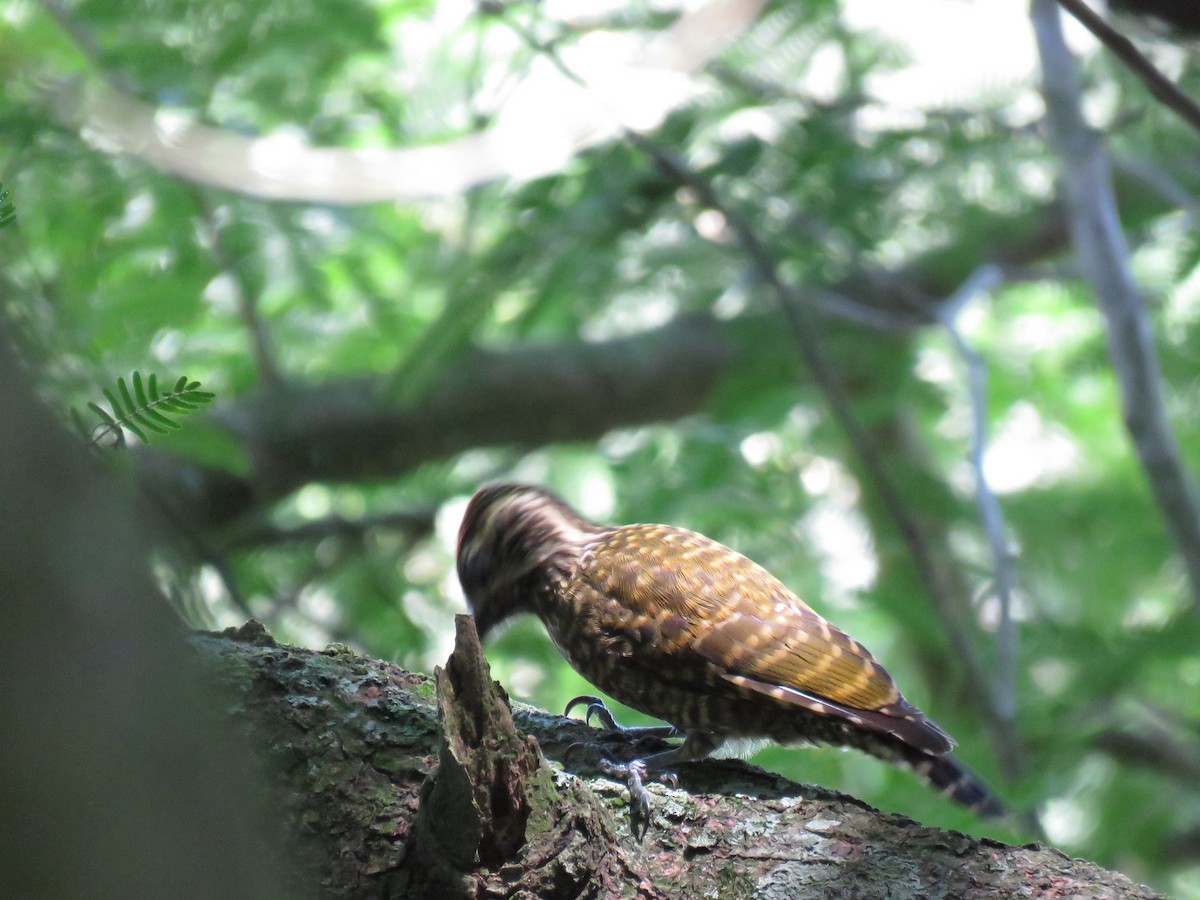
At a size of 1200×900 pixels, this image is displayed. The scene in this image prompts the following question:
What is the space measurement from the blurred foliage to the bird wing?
20.7 inches

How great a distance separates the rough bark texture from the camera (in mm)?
1645

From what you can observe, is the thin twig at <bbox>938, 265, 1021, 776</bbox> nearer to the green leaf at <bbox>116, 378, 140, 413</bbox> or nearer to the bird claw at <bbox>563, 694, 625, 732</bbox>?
the bird claw at <bbox>563, 694, 625, 732</bbox>

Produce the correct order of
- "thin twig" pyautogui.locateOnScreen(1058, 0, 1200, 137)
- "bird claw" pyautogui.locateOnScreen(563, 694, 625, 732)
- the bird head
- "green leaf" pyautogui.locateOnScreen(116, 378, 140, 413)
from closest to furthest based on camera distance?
"green leaf" pyautogui.locateOnScreen(116, 378, 140, 413) → "thin twig" pyautogui.locateOnScreen(1058, 0, 1200, 137) → "bird claw" pyautogui.locateOnScreen(563, 694, 625, 732) → the bird head

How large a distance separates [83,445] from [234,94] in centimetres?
377

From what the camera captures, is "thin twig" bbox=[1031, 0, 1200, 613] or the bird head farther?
"thin twig" bbox=[1031, 0, 1200, 613]

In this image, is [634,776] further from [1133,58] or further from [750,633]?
[1133,58]

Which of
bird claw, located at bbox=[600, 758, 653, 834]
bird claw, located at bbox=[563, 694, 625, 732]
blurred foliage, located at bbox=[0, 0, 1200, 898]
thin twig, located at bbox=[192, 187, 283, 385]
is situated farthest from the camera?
thin twig, located at bbox=[192, 187, 283, 385]

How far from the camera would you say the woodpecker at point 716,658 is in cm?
235

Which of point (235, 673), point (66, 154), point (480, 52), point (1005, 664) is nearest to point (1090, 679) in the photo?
point (1005, 664)

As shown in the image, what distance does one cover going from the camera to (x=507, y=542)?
9.68 ft

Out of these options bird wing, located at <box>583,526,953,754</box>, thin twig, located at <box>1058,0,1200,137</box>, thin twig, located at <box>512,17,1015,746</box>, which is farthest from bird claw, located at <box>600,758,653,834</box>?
thin twig, located at <box>512,17,1015,746</box>

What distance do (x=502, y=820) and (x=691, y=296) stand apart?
14.1 feet

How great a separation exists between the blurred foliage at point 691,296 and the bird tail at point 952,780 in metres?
0.28

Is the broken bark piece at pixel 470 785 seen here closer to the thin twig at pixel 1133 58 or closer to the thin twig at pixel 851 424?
the thin twig at pixel 1133 58
